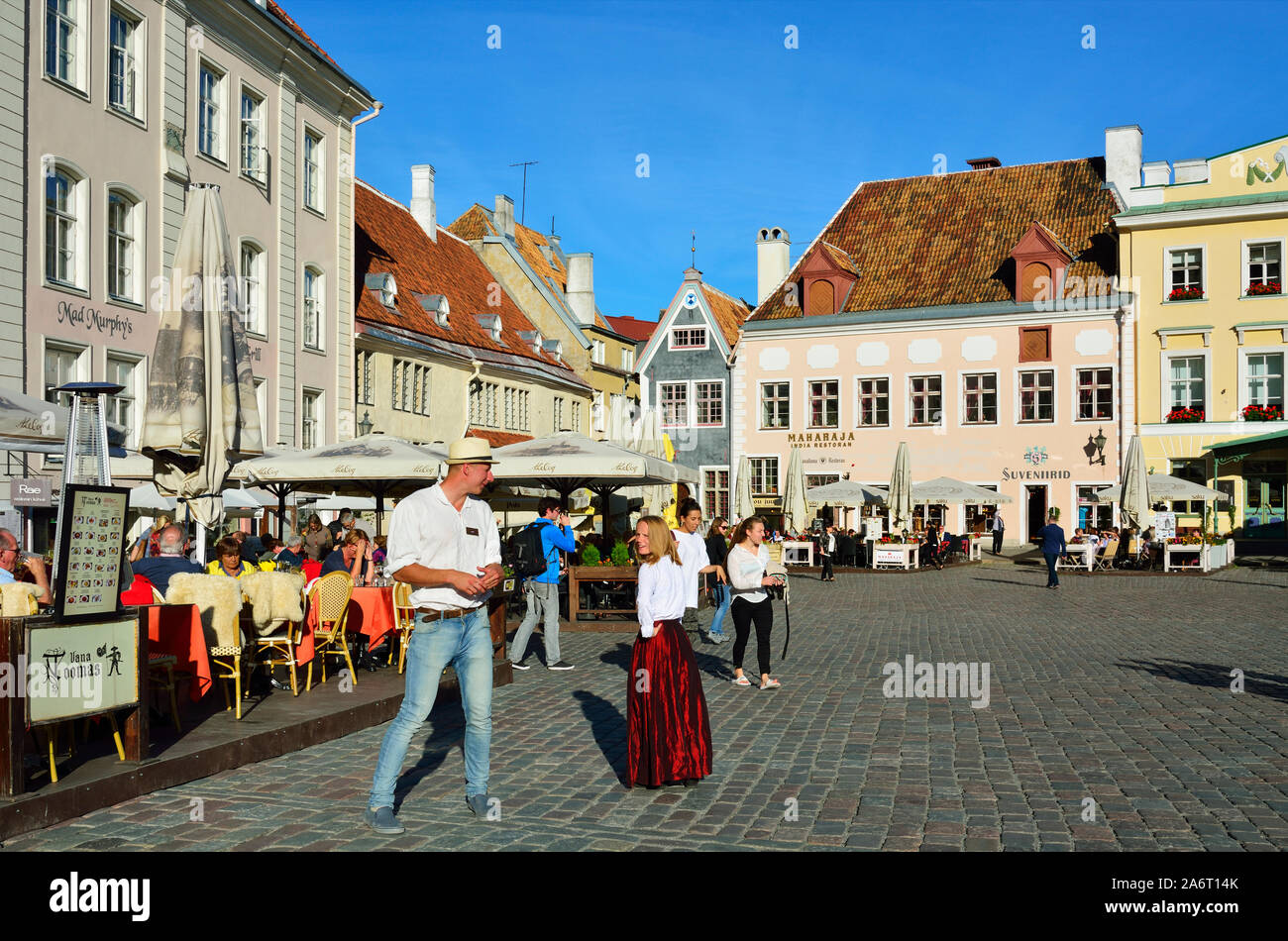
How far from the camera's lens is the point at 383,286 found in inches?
1380

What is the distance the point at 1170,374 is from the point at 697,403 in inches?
677

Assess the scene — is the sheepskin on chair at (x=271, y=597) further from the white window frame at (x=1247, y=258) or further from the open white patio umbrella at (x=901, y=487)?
the white window frame at (x=1247, y=258)

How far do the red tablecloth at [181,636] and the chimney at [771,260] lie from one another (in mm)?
42314

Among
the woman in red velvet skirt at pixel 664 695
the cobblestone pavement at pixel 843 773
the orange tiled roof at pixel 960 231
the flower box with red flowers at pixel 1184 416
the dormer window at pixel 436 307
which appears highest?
the orange tiled roof at pixel 960 231

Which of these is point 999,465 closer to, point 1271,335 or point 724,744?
point 1271,335

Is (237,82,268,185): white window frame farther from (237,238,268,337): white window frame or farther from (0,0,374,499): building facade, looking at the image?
(237,238,268,337): white window frame

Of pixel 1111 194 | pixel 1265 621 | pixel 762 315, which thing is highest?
pixel 1111 194

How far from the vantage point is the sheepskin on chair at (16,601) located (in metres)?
7.51

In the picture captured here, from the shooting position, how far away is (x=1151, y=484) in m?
35.0

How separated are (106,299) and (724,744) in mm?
16858

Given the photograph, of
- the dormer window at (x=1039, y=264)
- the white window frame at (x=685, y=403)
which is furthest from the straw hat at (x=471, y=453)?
the white window frame at (x=685, y=403)

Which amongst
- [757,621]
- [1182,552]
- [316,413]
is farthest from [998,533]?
[757,621]
